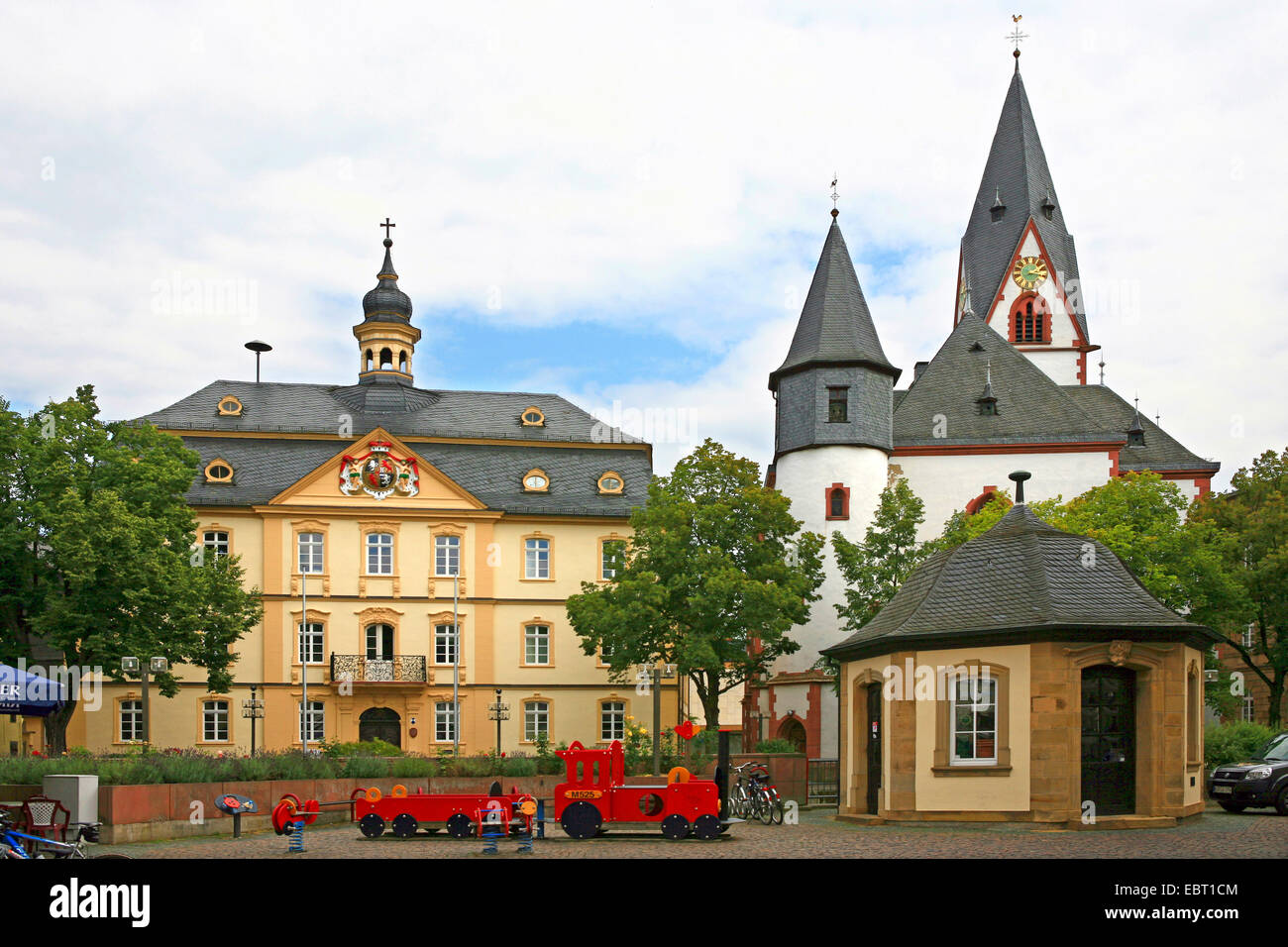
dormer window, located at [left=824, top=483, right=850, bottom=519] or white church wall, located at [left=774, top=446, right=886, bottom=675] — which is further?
dormer window, located at [left=824, top=483, right=850, bottom=519]

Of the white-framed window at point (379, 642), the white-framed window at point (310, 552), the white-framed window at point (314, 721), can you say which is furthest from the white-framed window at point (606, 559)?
the white-framed window at point (314, 721)

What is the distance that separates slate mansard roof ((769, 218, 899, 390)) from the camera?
5022cm

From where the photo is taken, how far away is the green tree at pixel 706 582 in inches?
1563

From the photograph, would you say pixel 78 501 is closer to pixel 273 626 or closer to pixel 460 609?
pixel 273 626

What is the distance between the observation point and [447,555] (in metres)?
48.5

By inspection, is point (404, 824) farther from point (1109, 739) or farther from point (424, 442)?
point (424, 442)

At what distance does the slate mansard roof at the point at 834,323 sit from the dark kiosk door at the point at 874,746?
2582 centimetres

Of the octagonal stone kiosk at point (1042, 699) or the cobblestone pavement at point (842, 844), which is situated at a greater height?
the octagonal stone kiosk at point (1042, 699)

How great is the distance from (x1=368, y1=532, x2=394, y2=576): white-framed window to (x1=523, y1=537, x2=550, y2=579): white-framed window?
15.8 feet

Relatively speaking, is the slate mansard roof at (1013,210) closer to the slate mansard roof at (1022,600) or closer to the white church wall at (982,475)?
the white church wall at (982,475)

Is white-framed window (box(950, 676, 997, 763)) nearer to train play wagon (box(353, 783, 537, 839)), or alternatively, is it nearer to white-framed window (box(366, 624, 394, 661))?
train play wagon (box(353, 783, 537, 839))

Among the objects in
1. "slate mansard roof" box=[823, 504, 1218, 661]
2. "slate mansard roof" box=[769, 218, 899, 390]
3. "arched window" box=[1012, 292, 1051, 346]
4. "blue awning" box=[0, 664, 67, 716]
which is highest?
"arched window" box=[1012, 292, 1051, 346]

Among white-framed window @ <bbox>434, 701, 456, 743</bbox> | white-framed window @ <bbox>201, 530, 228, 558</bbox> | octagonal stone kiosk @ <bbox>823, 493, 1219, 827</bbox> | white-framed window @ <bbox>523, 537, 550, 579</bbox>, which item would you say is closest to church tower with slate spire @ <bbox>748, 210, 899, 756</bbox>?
white-framed window @ <bbox>523, 537, 550, 579</bbox>

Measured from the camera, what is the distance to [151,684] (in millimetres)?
43875
